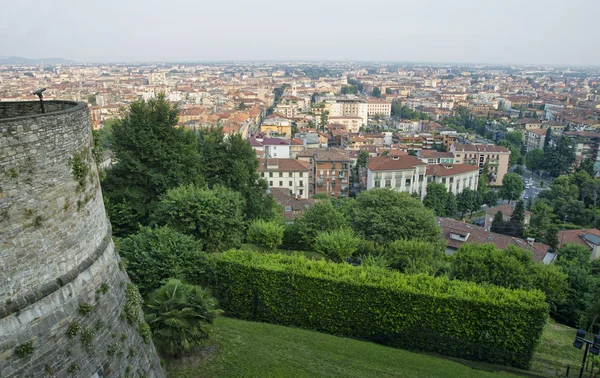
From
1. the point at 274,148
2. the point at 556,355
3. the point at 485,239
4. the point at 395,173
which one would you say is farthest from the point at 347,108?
the point at 556,355

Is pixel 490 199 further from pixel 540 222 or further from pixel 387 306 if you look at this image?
pixel 387 306

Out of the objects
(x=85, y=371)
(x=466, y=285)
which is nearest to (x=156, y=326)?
(x=85, y=371)

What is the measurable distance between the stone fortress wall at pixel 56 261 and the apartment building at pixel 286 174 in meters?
45.6

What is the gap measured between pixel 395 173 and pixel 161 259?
4333 cm

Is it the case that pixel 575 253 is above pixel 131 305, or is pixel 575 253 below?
below

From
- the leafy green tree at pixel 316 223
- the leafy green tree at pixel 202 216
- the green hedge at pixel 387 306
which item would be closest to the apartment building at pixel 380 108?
the leafy green tree at pixel 316 223

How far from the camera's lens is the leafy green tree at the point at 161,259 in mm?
14680

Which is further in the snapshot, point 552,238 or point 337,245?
point 552,238

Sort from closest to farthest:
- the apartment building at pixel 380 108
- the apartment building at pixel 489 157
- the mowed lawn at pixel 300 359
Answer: the mowed lawn at pixel 300 359
the apartment building at pixel 489 157
the apartment building at pixel 380 108

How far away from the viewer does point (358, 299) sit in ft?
48.5

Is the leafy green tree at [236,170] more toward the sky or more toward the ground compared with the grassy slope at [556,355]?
more toward the sky

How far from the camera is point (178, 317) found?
37.4ft

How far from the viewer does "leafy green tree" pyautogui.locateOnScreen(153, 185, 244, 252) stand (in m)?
18.7

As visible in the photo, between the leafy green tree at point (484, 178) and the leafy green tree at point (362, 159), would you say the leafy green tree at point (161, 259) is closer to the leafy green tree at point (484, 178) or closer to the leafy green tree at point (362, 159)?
the leafy green tree at point (362, 159)
